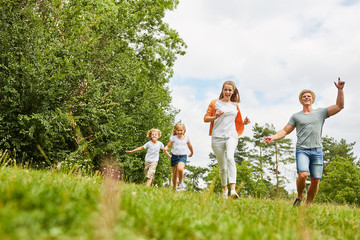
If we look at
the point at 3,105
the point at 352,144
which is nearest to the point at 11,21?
the point at 3,105

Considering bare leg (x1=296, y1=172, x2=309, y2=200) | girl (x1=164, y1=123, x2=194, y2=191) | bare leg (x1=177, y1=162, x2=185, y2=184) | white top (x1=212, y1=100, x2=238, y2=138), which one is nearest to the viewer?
bare leg (x1=296, y1=172, x2=309, y2=200)

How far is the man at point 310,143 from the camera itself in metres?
5.64

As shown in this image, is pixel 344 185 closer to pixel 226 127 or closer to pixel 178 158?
pixel 178 158

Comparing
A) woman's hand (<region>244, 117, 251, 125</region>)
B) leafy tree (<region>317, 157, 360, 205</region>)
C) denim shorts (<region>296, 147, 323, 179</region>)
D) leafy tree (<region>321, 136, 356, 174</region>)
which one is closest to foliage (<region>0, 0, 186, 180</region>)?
woman's hand (<region>244, 117, 251, 125</region>)

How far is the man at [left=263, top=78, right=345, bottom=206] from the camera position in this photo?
564 centimetres

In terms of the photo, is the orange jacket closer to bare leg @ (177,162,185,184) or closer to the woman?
the woman

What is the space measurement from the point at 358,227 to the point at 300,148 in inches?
115

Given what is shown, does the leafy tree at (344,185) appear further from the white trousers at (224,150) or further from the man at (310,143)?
the white trousers at (224,150)

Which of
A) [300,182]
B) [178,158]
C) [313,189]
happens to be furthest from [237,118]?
[178,158]

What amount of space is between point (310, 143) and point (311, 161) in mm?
375

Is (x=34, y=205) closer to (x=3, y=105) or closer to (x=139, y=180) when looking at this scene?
(x=3, y=105)

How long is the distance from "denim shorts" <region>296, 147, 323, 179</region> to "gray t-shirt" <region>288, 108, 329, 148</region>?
112 millimetres

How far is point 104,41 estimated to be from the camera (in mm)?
13805

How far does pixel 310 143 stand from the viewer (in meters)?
5.79
